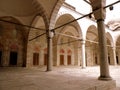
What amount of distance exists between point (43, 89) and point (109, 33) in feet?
63.6

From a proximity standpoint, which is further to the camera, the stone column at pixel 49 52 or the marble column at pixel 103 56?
the stone column at pixel 49 52

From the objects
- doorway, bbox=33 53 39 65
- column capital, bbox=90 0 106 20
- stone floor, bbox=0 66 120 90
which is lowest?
stone floor, bbox=0 66 120 90

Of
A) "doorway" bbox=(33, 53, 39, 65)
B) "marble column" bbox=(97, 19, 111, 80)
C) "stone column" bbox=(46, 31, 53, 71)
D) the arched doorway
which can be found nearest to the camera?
"marble column" bbox=(97, 19, 111, 80)

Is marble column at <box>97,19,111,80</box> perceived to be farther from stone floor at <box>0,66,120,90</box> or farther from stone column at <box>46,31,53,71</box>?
stone column at <box>46,31,53,71</box>

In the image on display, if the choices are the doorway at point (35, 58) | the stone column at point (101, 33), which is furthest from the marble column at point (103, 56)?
the doorway at point (35, 58)

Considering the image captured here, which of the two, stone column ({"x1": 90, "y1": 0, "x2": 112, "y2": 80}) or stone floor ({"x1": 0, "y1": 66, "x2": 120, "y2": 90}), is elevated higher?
stone column ({"x1": 90, "y1": 0, "x2": 112, "y2": 80})

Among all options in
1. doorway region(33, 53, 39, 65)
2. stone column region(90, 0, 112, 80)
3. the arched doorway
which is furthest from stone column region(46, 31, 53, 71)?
the arched doorway

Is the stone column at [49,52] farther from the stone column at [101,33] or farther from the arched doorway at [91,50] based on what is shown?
the arched doorway at [91,50]

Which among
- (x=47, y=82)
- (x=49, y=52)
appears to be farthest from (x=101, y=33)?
(x=49, y=52)

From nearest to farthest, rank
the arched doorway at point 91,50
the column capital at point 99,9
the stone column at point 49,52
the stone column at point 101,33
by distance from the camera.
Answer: the stone column at point 101,33 → the column capital at point 99,9 → the stone column at point 49,52 → the arched doorway at point 91,50

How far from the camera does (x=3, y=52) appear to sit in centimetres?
1344

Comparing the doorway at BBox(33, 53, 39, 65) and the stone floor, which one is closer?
the stone floor

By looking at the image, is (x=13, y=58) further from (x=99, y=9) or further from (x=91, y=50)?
(x=91, y=50)

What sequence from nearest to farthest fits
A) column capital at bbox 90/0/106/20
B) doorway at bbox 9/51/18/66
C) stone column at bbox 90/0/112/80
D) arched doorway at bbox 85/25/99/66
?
stone column at bbox 90/0/112/80
column capital at bbox 90/0/106/20
doorway at bbox 9/51/18/66
arched doorway at bbox 85/25/99/66
